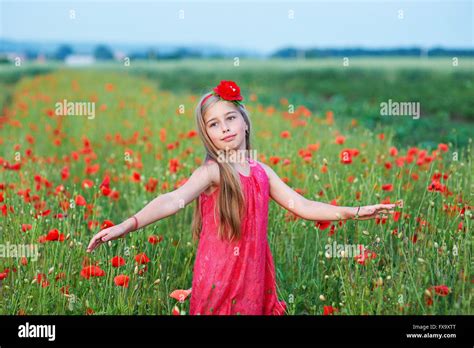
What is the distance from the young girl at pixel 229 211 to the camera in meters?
2.86

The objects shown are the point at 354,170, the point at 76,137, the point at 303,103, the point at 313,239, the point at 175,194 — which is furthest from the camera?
the point at 303,103

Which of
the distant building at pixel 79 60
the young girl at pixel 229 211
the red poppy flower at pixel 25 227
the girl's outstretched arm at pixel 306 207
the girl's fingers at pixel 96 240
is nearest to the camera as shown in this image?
the girl's fingers at pixel 96 240

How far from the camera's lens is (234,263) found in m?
2.88

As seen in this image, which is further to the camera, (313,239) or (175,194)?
(313,239)

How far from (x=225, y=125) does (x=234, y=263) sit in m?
0.58

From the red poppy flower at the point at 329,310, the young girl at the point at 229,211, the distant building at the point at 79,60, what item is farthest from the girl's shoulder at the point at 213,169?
the distant building at the point at 79,60

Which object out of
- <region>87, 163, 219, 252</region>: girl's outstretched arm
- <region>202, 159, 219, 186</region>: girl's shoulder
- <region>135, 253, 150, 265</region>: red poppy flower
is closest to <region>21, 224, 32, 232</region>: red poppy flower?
<region>135, 253, 150, 265</region>: red poppy flower

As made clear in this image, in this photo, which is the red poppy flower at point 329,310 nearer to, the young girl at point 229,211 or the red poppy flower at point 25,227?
the young girl at point 229,211

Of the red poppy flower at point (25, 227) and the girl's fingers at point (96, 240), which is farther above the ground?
the girl's fingers at point (96, 240)

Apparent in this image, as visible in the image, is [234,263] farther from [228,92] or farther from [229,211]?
[228,92]

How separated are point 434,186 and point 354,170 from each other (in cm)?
125
